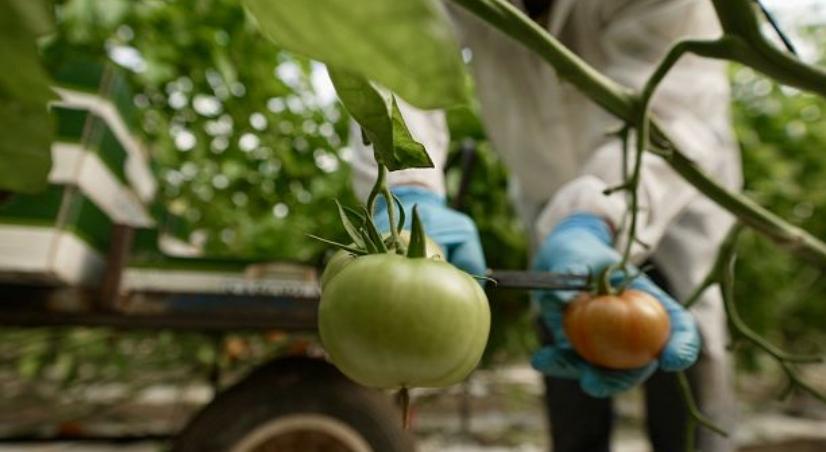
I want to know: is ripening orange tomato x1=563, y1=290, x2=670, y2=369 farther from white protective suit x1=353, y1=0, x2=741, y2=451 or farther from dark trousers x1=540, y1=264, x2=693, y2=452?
dark trousers x1=540, y1=264, x2=693, y2=452

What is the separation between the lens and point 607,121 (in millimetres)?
976

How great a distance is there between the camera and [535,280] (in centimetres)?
43

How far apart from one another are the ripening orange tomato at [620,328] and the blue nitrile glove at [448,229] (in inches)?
3.8

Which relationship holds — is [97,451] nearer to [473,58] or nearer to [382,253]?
[473,58]

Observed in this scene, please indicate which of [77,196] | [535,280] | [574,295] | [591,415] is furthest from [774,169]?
[77,196]

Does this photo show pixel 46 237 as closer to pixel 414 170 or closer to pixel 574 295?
pixel 414 170

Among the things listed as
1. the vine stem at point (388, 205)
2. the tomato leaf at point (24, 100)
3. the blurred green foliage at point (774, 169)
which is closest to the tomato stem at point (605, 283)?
the vine stem at point (388, 205)

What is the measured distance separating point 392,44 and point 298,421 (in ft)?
2.48

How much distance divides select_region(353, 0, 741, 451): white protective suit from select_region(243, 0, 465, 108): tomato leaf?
1.52 feet

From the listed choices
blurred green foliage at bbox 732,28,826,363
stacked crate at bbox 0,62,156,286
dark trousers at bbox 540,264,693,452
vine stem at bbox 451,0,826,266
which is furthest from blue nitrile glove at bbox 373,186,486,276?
blurred green foliage at bbox 732,28,826,363

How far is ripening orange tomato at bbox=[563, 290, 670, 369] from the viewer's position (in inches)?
19.8

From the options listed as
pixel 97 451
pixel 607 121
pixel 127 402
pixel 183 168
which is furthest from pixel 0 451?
pixel 607 121

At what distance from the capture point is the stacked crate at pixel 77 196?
0.72 m

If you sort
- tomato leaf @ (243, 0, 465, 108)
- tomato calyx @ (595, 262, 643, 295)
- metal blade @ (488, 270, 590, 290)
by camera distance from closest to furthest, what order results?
tomato leaf @ (243, 0, 465, 108) → metal blade @ (488, 270, 590, 290) → tomato calyx @ (595, 262, 643, 295)
